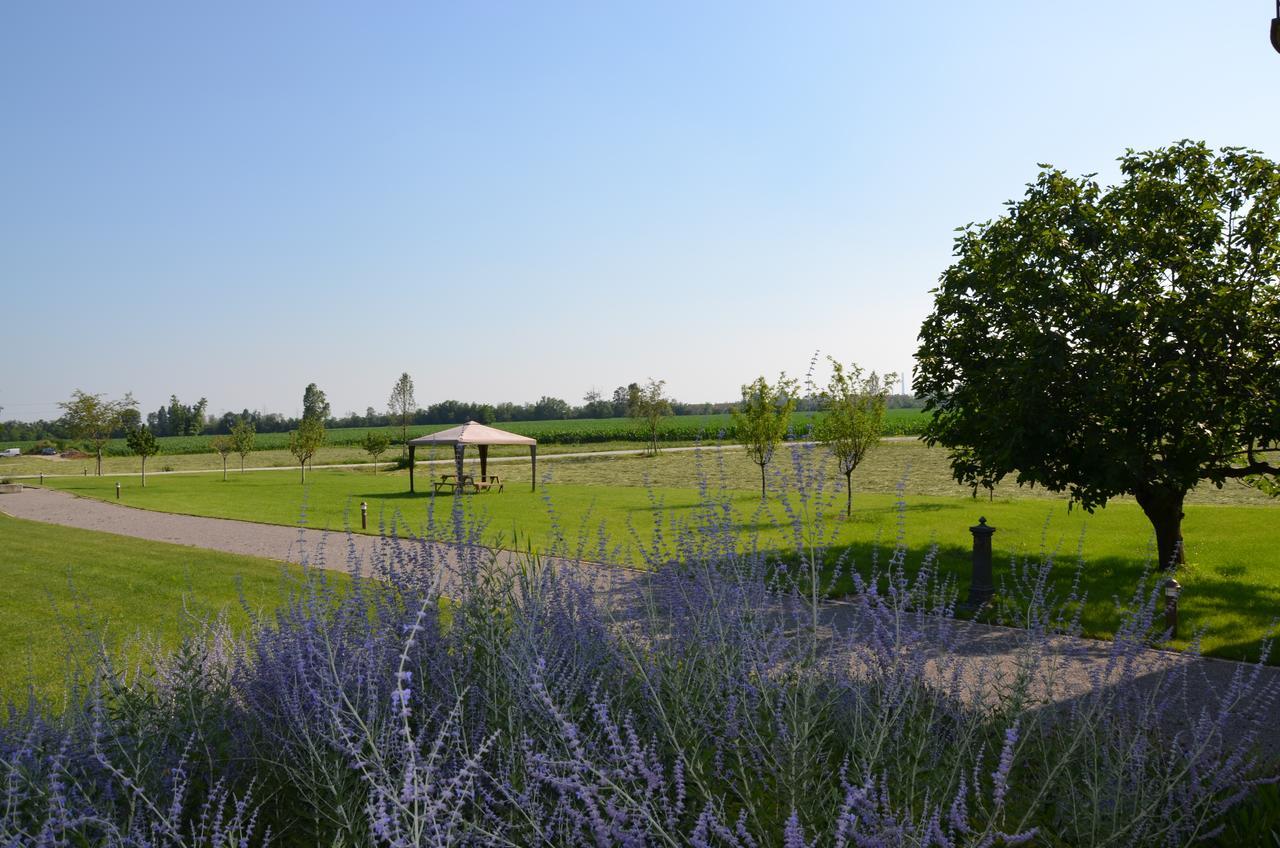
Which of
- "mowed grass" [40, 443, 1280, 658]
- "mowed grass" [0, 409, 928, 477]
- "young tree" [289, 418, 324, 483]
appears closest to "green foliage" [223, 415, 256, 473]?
"mowed grass" [40, 443, 1280, 658]

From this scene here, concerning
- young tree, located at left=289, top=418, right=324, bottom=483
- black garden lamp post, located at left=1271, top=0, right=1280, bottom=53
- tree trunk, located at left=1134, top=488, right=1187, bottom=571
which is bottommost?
tree trunk, located at left=1134, top=488, right=1187, bottom=571

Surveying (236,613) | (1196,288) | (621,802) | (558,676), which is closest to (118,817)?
(558,676)

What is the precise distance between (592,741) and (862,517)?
16129 millimetres

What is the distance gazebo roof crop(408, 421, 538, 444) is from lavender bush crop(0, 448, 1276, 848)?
2413cm

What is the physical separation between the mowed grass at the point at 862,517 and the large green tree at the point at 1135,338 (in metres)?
1.20

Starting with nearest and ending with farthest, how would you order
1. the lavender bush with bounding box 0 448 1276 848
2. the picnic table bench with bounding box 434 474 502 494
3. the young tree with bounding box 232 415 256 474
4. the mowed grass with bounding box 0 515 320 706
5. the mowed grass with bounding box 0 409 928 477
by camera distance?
the lavender bush with bounding box 0 448 1276 848 → the mowed grass with bounding box 0 515 320 706 → the picnic table bench with bounding box 434 474 502 494 → the young tree with bounding box 232 415 256 474 → the mowed grass with bounding box 0 409 928 477

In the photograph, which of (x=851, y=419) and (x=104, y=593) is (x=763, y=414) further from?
(x=104, y=593)

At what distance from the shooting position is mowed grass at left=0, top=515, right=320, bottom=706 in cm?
754

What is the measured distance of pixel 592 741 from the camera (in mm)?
3211

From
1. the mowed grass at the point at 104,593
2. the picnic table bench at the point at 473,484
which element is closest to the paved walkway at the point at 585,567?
the mowed grass at the point at 104,593

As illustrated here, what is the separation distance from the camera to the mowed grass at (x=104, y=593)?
24.7ft

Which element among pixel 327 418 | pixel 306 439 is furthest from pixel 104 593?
pixel 327 418

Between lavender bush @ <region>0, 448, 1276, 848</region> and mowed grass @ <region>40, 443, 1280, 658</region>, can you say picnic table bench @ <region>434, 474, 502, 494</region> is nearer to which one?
mowed grass @ <region>40, 443, 1280, 658</region>

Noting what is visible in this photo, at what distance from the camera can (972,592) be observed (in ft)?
32.4
